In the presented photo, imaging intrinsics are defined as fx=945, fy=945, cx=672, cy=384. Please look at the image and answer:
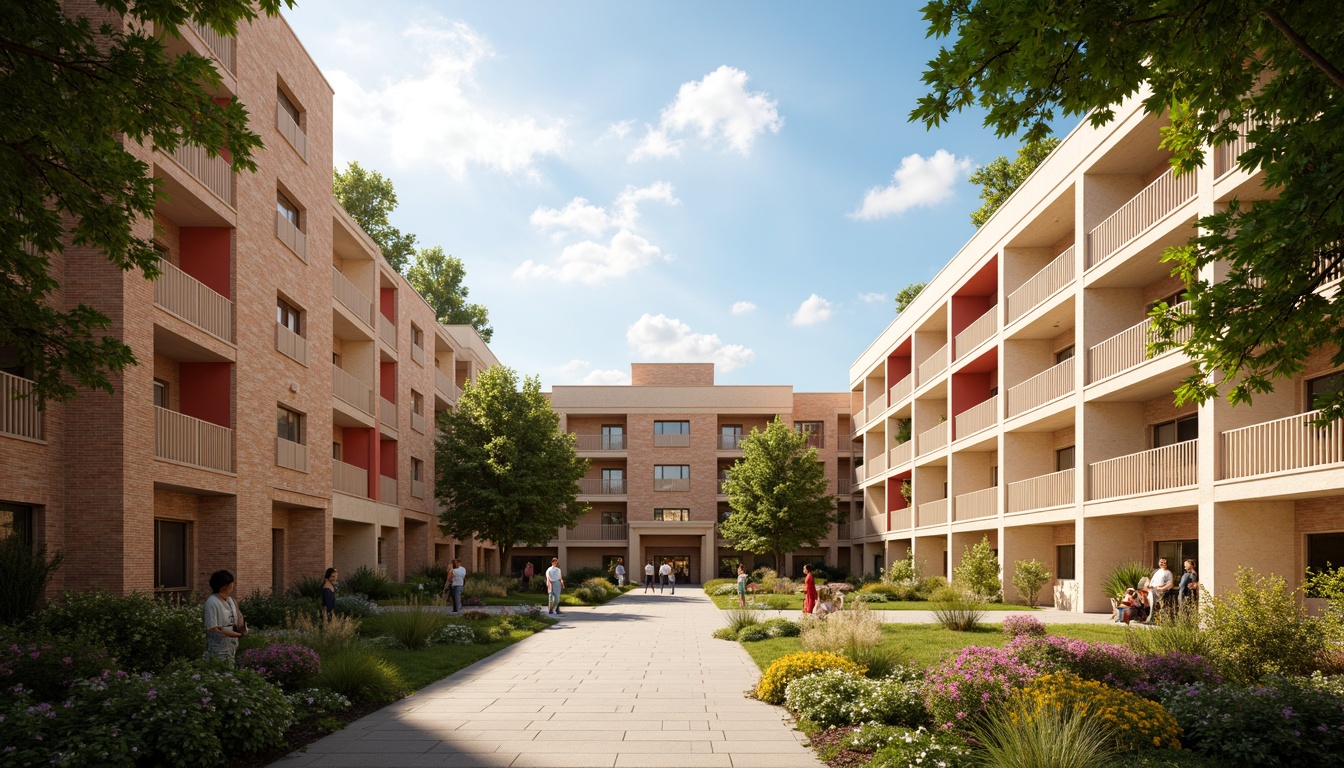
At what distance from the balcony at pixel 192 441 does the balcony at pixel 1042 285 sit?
22.4 metres

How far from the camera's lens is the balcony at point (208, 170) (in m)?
19.6

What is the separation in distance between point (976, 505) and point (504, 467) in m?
18.4

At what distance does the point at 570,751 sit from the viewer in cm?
872

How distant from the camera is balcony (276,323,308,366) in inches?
976

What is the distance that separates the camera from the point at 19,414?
51.3ft

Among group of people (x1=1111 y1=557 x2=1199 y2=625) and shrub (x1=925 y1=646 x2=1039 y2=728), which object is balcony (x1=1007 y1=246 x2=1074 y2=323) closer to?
group of people (x1=1111 y1=557 x2=1199 y2=625)

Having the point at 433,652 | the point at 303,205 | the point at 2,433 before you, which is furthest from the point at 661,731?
the point at 303,205

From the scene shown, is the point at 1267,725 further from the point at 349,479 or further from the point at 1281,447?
the point at 349,479

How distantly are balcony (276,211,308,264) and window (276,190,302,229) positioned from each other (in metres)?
0.16

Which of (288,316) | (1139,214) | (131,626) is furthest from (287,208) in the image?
(1139,214)

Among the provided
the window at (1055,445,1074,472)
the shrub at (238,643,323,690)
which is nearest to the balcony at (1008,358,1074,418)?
the window at (1055,445,1074,472)

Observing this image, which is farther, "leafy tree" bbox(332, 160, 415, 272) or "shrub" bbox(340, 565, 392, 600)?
"leafy tree" bbox(332, 160, 415, 272)

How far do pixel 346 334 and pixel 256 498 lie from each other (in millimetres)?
12564

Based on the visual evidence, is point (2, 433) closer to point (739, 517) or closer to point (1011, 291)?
point (1011, 291)
